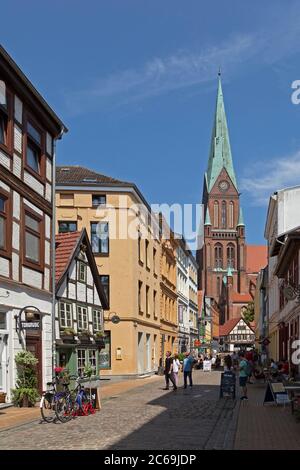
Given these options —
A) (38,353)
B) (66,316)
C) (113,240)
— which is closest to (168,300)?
(113,240)

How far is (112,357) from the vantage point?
127 feet

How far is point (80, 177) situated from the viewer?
133 ft

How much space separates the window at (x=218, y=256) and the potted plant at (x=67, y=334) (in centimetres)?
11831

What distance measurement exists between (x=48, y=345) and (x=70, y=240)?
588 cm

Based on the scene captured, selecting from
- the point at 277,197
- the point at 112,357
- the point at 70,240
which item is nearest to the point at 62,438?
the point at 70,240

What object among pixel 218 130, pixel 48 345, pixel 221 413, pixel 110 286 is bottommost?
pixel 221 413

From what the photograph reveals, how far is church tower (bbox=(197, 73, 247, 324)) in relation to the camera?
14162 cm

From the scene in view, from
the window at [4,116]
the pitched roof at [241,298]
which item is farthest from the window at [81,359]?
the pitched roof at [241,298]

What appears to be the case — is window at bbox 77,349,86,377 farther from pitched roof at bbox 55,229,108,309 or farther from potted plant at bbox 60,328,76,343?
pitched roof at bbox 55,229,108,309

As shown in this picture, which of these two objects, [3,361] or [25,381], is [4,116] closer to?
[3,361]

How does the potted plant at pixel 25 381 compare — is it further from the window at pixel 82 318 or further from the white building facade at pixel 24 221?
the window at pixel 82 318

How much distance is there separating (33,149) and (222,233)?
122313mm
